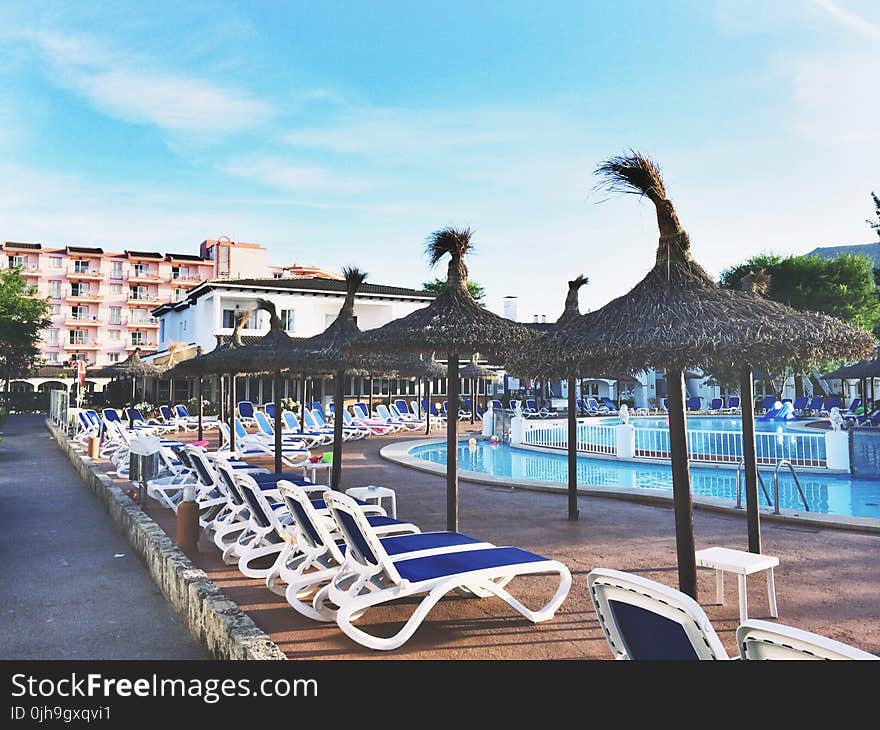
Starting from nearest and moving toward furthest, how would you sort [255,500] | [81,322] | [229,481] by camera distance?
[255,500] → [229,481] → [81,322]

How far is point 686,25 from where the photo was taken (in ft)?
29.6

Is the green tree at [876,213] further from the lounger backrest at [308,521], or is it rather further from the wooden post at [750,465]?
the lounger backrest at [308,521]

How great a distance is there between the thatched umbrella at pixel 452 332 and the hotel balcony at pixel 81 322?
8204cm

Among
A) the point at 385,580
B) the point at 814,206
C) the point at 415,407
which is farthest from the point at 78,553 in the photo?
the point at 415,407

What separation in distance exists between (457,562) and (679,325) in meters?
2.17

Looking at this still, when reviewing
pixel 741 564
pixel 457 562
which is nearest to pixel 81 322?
pixel 457 562

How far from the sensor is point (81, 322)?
79125mm

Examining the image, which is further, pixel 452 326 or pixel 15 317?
A: pixel 15 317

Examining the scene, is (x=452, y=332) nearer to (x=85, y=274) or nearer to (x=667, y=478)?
(x=667, y=478)

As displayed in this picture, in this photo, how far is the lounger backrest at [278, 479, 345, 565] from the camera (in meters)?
4.73

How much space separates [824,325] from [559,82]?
292 inches

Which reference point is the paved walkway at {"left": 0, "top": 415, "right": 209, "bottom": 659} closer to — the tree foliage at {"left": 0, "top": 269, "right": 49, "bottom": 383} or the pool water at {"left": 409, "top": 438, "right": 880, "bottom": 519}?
the pool water at {"left": 409, "top": 438, "right": 880, "bottom": 519}

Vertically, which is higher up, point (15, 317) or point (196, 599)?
point (15, 317)

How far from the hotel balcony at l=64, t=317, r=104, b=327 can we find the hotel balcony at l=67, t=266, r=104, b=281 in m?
4.70
